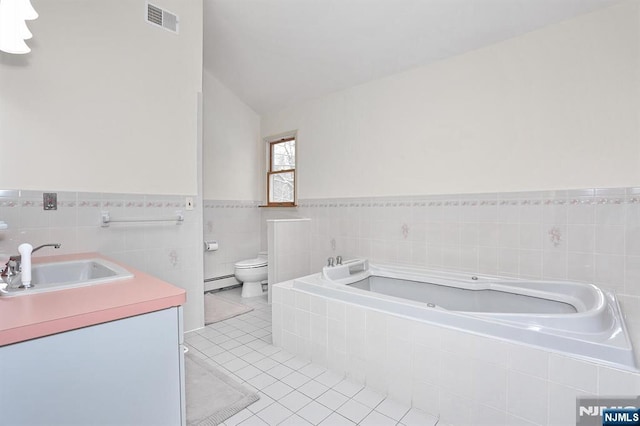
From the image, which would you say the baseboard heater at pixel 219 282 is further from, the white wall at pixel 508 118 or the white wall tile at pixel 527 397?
the white wall tile at pixel 527 397

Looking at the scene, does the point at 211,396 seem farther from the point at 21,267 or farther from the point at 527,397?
the point at 527,397

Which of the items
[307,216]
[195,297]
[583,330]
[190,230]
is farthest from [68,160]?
[583,330]

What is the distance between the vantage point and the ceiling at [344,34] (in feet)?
7.20

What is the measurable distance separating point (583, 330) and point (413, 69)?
2.38 meters

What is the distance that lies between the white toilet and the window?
34.2 inches

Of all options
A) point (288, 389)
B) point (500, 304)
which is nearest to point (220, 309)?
point (288, 389)

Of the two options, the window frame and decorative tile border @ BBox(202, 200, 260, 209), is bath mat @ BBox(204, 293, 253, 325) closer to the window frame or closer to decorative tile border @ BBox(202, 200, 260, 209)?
decorative tile border @ BBox(202, 200, 260, 209)

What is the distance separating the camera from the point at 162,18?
2.40m

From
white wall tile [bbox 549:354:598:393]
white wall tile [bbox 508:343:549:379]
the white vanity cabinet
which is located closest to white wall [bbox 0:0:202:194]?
the white vanity cabinet

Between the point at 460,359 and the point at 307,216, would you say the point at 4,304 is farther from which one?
the point at 307,216

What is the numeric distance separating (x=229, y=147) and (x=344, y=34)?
202 centimetres

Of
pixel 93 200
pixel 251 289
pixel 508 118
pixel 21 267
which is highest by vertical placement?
pixel 508 118

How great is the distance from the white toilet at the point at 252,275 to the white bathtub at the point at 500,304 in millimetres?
1336

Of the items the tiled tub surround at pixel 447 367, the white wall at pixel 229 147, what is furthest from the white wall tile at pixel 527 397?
the white wall at pixel 229 147
